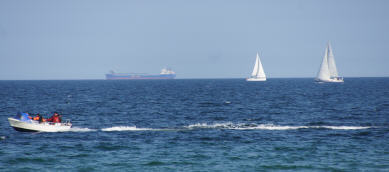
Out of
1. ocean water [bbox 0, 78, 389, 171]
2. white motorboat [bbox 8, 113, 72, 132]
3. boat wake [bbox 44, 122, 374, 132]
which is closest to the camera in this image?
ocean water [bbox 0, 78, 389, 171]

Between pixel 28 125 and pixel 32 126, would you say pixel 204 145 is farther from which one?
pixel 28 125

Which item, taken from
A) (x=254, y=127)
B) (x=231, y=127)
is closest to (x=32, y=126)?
(x=231, y=127)

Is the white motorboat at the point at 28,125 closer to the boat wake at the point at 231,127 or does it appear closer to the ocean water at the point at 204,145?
the ocean water at the point at 204,145

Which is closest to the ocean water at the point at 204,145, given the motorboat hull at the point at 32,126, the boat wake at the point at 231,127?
the boat wake at the point at 231,127

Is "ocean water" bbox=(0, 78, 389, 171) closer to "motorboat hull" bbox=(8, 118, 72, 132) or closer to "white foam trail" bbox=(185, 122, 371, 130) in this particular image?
"white foam trail" bbox=(185, 122, 371, 130)

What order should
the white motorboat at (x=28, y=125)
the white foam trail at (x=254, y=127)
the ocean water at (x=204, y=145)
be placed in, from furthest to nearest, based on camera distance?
the white foam trail at (x=254, y=127) < the white motorboat at (x=28, y=125) < the ocean water at (x=204, y=145)

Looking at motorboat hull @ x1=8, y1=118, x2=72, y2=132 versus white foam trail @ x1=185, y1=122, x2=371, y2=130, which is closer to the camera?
motorboat hull @ x1=8, y1=118, x2=72, y2=132

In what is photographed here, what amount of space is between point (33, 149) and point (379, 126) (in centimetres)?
3838

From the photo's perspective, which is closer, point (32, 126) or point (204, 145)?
point (204, 145)

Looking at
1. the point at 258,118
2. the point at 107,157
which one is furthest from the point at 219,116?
the point at 107,157

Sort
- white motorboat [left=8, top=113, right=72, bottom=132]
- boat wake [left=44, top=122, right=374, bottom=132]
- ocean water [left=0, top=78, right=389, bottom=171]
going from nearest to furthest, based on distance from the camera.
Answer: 1. ocean water [left=0, top=78, right=389, bottom=171]
2. white motorboat [left=8, top=113, right=72, bottom=132]
3. boat wake [left=44, top=122, right=374, bottom=132]

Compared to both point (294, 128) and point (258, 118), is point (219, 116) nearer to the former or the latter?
point (258, 118)

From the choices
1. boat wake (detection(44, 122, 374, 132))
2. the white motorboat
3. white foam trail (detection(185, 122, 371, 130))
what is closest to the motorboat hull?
the white motorboat

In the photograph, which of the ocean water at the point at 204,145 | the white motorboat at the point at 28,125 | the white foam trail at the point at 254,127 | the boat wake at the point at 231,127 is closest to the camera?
the ocean water at the point at 204,145
